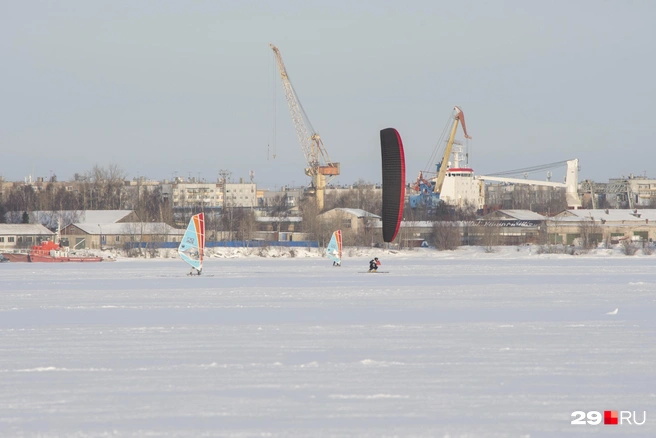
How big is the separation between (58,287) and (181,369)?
55.9 ft

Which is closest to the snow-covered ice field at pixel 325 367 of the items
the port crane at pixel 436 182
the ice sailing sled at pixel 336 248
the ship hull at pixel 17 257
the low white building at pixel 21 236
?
the ice sailing sled at pixel 336 248

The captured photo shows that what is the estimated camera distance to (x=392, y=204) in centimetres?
2884

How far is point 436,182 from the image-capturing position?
11025 centimetres

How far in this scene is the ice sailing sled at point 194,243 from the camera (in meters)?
31.8

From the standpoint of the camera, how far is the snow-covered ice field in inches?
331

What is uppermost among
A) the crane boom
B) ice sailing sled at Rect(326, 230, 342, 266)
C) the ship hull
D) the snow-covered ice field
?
the crane boom

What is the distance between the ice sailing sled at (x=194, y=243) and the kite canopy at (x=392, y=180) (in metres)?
6.45

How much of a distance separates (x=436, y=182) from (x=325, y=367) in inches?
3947

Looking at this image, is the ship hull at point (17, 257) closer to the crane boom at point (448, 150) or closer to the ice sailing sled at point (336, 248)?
the ice sailing sled at point (336, 248)

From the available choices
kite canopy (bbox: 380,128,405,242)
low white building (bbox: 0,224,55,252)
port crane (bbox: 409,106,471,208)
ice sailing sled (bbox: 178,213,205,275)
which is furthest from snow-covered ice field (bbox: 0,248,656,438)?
port crane (bbox: 409,106,471,208)

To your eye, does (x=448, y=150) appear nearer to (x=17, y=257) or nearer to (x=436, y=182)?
(x=436, y=182)

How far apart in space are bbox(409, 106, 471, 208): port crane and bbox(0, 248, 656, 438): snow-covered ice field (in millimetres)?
83972

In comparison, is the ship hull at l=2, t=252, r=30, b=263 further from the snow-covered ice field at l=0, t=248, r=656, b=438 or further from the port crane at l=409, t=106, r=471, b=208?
the port crane at l=409, t=106, r=471, b=208

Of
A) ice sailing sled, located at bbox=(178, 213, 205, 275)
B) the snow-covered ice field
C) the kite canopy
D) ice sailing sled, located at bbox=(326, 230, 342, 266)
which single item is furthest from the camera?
ice sailing sled, located at bbox=(326, 230, 342, 266)
